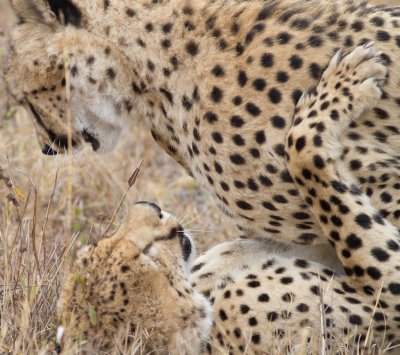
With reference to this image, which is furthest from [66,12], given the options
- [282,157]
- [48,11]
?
[282,157]

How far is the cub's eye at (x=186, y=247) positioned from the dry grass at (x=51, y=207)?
0.95 feet

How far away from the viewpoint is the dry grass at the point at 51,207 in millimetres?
3779

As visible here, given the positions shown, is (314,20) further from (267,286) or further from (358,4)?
(267,286)

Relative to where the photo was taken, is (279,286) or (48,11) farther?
(48,11)

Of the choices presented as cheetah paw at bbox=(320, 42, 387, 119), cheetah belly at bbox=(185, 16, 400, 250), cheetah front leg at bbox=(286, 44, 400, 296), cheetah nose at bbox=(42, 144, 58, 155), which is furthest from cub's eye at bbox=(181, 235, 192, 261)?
cheetah nose at bbox=(42, 144, 58, 155)

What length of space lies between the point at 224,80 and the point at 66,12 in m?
0.67

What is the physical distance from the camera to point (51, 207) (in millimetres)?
5508

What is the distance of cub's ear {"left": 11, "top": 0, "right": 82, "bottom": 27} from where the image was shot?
407 centimetres

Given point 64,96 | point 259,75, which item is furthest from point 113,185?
point 259,75

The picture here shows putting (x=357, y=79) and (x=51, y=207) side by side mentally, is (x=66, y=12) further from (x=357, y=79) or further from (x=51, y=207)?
(x=51, y=207)

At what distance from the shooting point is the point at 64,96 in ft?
13.8

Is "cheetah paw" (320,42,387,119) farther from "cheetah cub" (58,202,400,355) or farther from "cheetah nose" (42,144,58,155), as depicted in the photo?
"cheetah nose" (42,144,58,155)

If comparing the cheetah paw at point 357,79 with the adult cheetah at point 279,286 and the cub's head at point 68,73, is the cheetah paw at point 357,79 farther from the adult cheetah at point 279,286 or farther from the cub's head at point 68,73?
the cub's head at point 68,73

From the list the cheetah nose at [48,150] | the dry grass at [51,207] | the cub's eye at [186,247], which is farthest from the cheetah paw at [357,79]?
the cheetah nose at [48,150]
